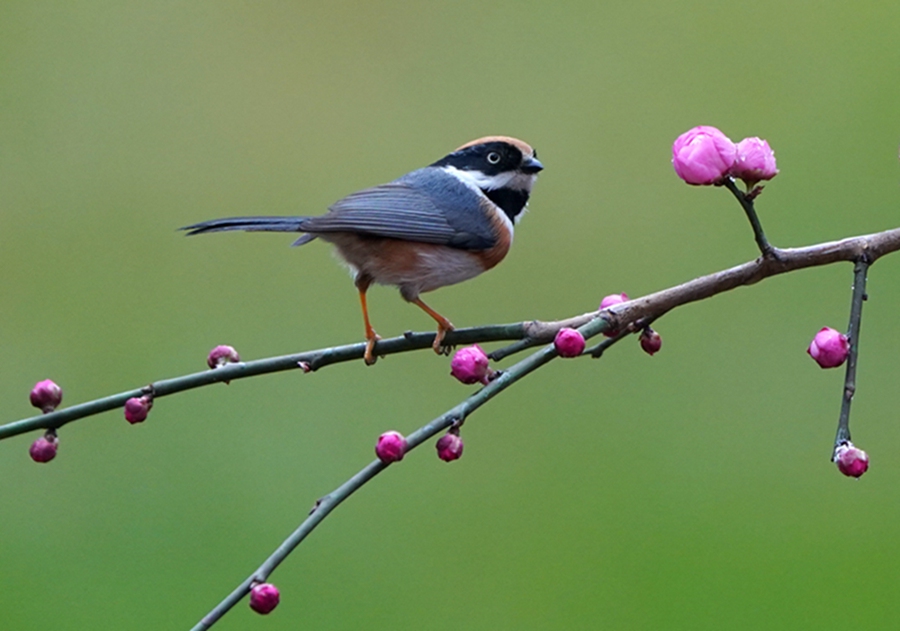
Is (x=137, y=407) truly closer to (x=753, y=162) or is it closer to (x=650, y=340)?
(x=650, y=340)

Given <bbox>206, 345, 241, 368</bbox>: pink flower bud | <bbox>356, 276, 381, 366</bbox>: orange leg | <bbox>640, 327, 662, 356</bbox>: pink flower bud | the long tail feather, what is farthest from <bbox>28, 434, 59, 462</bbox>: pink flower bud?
<bbox>640, 327, 662, 356</bbox>: pink flower bud

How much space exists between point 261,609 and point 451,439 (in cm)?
31

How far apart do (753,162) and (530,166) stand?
31.5 inches

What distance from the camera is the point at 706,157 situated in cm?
112

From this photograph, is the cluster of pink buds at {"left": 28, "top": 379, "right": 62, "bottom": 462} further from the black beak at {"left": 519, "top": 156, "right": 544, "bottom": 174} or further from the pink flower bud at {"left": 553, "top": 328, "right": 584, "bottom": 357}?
the black beak at {"left": 519, "top": 156, "right": 544, "bottom": 174}

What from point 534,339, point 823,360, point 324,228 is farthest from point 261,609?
point 324,228

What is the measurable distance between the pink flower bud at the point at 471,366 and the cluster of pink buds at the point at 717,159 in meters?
0.35

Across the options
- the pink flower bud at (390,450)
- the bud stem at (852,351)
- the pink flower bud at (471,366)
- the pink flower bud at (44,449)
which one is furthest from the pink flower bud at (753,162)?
the pink flower bud at (44,449)

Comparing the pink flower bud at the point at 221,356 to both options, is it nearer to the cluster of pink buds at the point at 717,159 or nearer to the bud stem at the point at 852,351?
the cluster of pink buds at the point at 717,159

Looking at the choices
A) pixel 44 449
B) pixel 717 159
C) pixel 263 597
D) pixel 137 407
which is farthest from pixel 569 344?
pixel 44 449

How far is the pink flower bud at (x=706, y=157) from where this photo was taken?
1118 mm

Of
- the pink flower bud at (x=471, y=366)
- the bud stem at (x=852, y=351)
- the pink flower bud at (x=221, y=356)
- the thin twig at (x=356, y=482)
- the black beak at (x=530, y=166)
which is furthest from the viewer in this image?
the black beak at (x=530, y=166)

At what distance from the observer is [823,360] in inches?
45.1

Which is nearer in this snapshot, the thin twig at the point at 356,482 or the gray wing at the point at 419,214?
the thin twig at the point at 356,482
